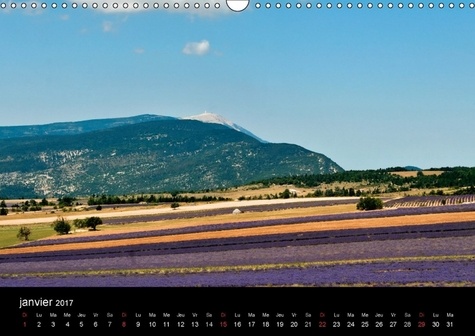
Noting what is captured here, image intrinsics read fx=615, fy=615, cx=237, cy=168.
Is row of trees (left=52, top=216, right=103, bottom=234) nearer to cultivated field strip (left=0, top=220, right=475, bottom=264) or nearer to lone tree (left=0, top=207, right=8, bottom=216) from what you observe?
cultivated field strip (left=0, top=220, right=475, bottom=264)

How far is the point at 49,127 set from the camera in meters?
6.86

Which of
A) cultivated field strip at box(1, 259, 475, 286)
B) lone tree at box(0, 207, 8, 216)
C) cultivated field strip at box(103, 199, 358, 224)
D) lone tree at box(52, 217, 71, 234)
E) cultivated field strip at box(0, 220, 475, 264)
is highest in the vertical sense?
lone tree at box(0, 207, 8, 216)

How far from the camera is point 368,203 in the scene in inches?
378

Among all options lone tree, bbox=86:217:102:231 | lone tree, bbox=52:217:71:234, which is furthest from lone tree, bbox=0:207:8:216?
lone tree, bbox=86:217:102:231

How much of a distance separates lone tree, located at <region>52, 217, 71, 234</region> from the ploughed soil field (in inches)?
3.8

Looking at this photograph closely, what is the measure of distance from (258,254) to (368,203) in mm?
1996

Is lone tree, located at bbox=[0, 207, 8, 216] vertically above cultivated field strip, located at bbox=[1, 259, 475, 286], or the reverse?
lone tree, located at bbox=[0, 207, 8, 216]

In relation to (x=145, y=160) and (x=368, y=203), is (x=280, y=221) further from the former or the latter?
(x=145, y=160)

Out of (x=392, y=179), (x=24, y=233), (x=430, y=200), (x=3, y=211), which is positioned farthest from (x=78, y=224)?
(x=430, y=200)

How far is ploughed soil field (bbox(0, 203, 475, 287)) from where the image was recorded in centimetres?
703

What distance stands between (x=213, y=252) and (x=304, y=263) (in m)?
1.35
